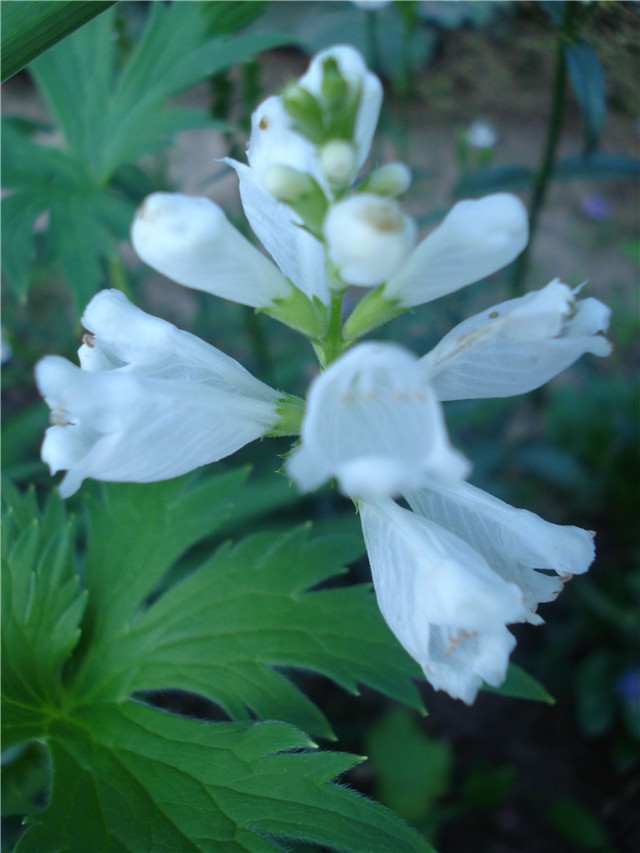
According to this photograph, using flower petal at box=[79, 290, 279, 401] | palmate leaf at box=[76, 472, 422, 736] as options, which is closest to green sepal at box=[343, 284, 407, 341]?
flower petal at box=[79, 290, 279, 401]

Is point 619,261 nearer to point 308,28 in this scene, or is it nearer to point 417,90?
point 417,90

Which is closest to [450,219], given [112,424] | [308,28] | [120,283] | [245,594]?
[112,424]

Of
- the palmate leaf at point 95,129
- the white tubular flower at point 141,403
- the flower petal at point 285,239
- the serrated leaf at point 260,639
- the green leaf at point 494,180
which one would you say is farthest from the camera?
the green leaf at point 494,180

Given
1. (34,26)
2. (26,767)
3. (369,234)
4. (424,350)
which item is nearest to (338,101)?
(369,234)

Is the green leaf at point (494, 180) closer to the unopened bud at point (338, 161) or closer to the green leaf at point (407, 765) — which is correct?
the green leaf at point (407, 765)

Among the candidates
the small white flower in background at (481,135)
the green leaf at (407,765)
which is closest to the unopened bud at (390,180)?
the green leaf at (407,765)

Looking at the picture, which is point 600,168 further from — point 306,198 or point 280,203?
point 306,198
